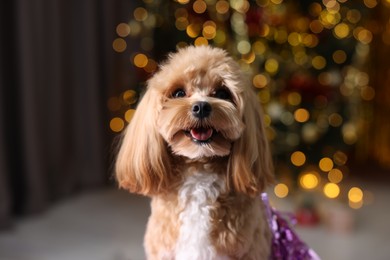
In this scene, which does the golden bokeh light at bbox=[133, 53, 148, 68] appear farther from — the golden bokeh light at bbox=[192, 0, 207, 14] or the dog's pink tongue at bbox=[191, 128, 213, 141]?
the dog's pink tongue at bbox=[191, 128, 213, 141]

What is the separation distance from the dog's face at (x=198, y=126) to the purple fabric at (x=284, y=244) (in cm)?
21

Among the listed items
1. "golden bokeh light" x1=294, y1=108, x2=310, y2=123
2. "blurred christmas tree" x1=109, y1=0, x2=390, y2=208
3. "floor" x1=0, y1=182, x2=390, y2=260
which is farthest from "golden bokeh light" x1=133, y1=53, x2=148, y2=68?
"golden bokeh light" x1=294, y1=108, x2=310, y2=123

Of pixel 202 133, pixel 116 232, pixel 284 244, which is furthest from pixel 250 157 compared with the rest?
pixel 116 232

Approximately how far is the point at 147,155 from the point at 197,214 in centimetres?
19

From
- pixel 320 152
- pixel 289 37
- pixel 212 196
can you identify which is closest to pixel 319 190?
pixel 320 152

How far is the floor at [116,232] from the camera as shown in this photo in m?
2.24

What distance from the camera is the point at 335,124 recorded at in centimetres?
295

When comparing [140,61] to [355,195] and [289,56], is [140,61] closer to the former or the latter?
[289,56]

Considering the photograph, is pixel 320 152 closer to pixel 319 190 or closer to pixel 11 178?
pixel 319 190

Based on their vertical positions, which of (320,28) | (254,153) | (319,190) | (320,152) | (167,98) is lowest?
(319,190)

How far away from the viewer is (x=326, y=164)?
2.98 metres

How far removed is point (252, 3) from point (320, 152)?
0.90m

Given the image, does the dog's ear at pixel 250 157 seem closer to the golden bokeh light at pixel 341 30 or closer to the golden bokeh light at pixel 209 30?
the golden bokeh light at pixel 209 30

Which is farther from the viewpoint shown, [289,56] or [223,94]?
[289,56]
